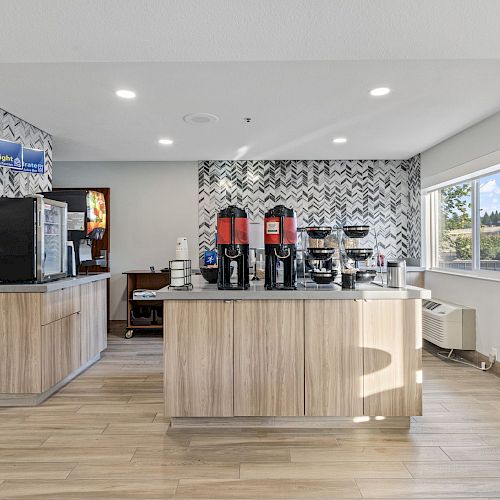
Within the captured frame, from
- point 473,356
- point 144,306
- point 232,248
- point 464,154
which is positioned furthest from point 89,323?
point 464,154

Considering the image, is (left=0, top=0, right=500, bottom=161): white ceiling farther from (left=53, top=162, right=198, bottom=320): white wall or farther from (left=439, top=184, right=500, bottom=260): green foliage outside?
(left=53, top=162, right=198, bottom=320): white wall

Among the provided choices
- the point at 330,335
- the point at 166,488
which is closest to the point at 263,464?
the point at 166,488

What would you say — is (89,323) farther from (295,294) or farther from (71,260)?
(295,294)

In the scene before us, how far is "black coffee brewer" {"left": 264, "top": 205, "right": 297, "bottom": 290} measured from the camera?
9.02ft

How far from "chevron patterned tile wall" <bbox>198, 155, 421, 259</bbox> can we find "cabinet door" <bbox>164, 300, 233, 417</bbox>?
358cm

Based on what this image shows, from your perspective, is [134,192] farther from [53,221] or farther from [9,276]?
[9,276]

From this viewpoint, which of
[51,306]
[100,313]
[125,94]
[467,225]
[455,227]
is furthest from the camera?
[455,227]

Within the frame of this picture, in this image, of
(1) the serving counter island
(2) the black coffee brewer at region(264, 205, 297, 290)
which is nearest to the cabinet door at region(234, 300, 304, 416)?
(1) the serving counter island

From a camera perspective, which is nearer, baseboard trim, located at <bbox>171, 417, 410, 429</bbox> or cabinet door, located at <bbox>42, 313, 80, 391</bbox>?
baseboard trim, located at <bbox>171, 417, 410, 429</bbox>

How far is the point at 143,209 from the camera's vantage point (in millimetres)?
6285

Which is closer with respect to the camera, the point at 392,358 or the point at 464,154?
the point at 392,358

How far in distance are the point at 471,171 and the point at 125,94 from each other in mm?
3593

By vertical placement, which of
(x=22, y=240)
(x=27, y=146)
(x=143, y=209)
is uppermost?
(x=27, y=146)

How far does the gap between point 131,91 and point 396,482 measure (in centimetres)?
332
